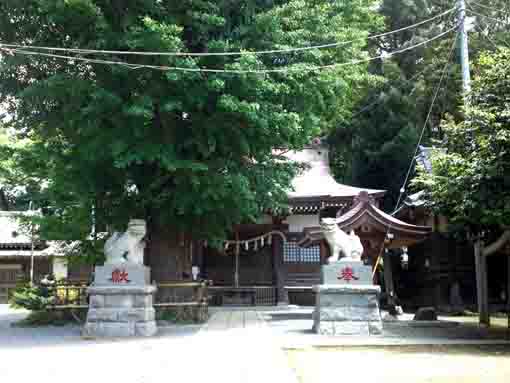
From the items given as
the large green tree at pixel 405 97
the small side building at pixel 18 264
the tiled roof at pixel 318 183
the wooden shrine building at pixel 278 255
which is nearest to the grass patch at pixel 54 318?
the wooden shrine building at pixel 278 255

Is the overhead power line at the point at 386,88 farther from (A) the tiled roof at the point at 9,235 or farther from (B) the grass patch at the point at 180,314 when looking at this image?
(A) the tiled roof at the point at 9,235

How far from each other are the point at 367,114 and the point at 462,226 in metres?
18.7

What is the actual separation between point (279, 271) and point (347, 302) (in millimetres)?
9898

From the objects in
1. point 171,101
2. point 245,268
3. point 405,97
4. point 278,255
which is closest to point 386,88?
point 405,97

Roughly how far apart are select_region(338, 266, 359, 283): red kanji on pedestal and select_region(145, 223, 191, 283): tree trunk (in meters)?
5.33

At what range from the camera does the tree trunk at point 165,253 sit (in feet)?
50.6

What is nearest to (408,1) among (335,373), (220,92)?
(220,92)

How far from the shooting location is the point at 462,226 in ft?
40.8

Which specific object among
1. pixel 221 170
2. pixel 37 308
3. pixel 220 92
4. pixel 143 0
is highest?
pixel 143 0

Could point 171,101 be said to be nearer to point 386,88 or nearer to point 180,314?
point 180,314

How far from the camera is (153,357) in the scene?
29.2 feet

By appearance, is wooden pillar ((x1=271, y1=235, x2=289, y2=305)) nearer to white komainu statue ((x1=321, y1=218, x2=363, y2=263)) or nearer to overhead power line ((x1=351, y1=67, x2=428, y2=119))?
white komainu statue ((x1=321, y1=218, x2=363, y2=263))

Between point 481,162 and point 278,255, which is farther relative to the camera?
point 278,255

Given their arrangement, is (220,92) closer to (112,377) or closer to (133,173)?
(133,173)
